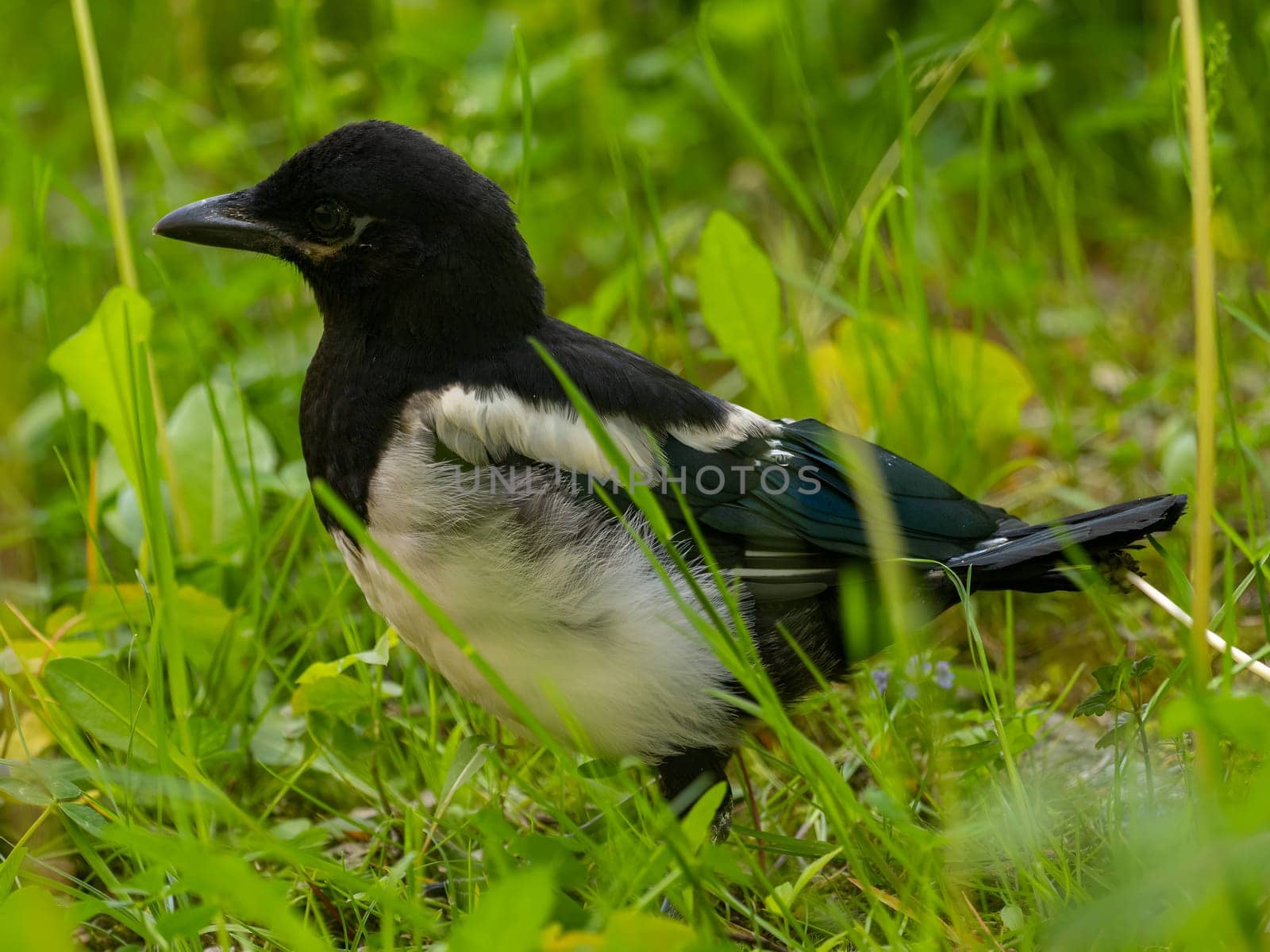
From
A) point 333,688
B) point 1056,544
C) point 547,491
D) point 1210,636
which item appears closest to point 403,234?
point 547,491

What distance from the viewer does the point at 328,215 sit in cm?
196

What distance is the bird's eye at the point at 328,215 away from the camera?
6.40ft

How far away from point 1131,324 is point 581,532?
214 cm

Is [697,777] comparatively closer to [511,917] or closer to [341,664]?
[341,664]

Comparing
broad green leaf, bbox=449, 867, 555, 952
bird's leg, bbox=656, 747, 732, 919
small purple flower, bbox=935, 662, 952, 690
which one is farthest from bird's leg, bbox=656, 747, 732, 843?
broad green leaf, bbox=449, 867, 555, 952

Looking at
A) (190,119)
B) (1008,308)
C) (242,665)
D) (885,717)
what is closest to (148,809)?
(242,665)

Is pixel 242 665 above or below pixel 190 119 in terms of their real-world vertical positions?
below

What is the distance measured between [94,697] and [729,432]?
968mm

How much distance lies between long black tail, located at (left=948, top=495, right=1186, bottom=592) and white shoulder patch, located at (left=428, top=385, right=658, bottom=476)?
54 cm

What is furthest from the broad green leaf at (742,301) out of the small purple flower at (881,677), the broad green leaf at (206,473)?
the broad green leaf at (206,473)

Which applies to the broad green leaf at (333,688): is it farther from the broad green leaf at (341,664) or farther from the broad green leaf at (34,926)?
the broad green leaf at (34,926)

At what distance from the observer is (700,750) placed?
188cm

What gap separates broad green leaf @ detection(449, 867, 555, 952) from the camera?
1.08 metres

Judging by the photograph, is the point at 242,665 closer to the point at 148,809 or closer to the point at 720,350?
the point at 148,809
